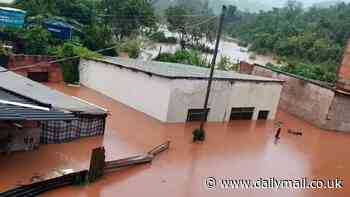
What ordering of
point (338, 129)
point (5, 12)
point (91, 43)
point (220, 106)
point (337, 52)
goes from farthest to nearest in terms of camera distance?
point (337, 52), point (91, 43), point (5, 12), point (338, 129), point (220, 106)

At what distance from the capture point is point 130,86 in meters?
18.2

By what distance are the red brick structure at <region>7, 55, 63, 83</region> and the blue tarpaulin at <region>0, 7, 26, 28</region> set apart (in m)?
3.95

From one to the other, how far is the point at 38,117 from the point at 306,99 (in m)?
16.6

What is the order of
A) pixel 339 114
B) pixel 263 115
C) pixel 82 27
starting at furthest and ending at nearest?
pixel 82 27 < pixel 263 115 < pixel 339 114

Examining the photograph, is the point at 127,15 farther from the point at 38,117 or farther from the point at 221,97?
the point at 38,117

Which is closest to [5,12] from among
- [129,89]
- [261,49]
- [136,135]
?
[129,89]

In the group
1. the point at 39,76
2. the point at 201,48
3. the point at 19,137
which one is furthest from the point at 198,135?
the point at 201,48

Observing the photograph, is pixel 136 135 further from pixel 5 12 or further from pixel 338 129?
pixel 5 12

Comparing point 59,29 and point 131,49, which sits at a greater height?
point 59,29

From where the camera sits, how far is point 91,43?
84.3ft

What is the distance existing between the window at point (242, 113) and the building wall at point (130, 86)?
420 centimetres

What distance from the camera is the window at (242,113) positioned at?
750 inches

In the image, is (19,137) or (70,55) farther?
(70,55)

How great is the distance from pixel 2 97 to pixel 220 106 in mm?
10412
